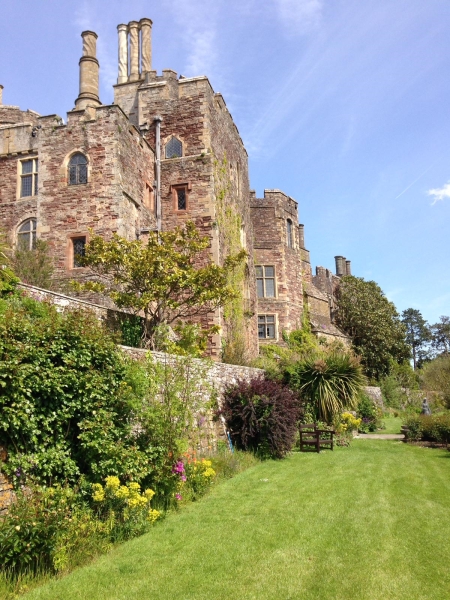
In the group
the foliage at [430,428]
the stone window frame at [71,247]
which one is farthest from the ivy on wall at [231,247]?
the foliage at [430,428]

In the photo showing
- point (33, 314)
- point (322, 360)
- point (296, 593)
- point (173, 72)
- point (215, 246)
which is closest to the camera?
point (296, 593)

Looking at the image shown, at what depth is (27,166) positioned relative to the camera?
794 inches

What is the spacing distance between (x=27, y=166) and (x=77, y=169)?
315 cm

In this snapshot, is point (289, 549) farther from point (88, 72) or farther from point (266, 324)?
point (88, 72)

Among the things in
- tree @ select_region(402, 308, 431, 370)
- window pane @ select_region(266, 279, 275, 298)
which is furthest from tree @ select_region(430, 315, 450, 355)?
window pane @ select_region(266, 279, 275, 298)

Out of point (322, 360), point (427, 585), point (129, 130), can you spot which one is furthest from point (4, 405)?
point (129, 130)

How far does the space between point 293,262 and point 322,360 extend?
45.3ft

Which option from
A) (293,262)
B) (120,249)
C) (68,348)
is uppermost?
(293,262)

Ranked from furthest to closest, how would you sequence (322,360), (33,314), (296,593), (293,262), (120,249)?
1. (293,262)
2. (322,360)
3. (120,249)
4. (33,314)
5. (296,593)

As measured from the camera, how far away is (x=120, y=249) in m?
14.2

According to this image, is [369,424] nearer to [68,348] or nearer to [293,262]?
[293,262]

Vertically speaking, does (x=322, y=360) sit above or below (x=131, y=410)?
above

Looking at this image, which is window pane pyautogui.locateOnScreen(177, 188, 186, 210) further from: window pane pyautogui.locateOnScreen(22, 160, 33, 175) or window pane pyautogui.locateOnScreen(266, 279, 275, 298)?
window pane pyautogui.locateOnScreen(266, 279, 275, 298)

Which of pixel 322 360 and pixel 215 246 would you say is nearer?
pixel 322 360
